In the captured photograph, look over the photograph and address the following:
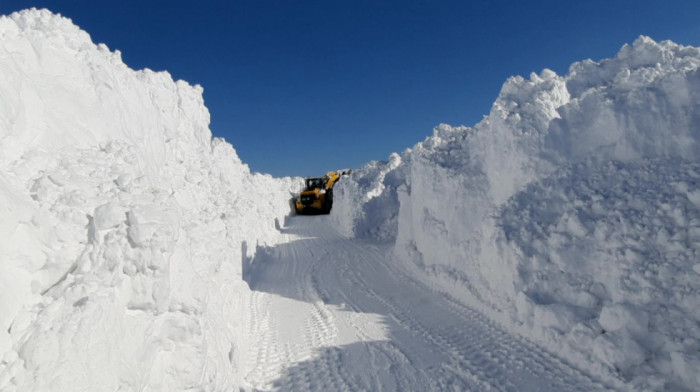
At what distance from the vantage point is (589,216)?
5.73 metres

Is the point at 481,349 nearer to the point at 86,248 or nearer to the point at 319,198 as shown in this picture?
the point at 86,248

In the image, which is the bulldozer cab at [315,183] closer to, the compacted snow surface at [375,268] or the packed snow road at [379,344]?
the compacted snow surface at [375,268]

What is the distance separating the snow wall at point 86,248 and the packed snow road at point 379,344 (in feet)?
2.93

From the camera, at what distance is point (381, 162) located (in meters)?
19.6

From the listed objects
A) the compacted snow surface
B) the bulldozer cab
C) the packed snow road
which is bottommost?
the packed snow road

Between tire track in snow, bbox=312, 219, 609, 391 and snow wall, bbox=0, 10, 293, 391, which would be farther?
tire track in snow, bbox=312, 219, 609, 391

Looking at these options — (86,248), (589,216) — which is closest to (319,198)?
(589,216)

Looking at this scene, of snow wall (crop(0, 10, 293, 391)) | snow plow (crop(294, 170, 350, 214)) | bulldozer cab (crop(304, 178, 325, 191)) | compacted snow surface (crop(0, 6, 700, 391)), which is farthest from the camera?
bulldozer cab (crop(304, 178, 325, 191))

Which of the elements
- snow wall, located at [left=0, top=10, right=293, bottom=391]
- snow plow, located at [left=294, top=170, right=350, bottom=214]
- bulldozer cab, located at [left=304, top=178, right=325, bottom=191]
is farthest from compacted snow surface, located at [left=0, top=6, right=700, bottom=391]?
bulldozer cab, located at [left=304, top=178, right=325, bottom=191]

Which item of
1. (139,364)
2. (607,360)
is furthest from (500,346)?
(139,364)

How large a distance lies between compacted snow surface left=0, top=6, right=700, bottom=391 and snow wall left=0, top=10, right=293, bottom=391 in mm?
20

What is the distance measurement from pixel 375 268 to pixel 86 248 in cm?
774

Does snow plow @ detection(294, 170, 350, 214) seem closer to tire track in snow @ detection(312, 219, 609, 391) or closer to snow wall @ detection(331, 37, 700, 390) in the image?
snow wall @ detection(331, 37, 700, 390)

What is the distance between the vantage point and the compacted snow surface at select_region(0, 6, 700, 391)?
293 centimetres
